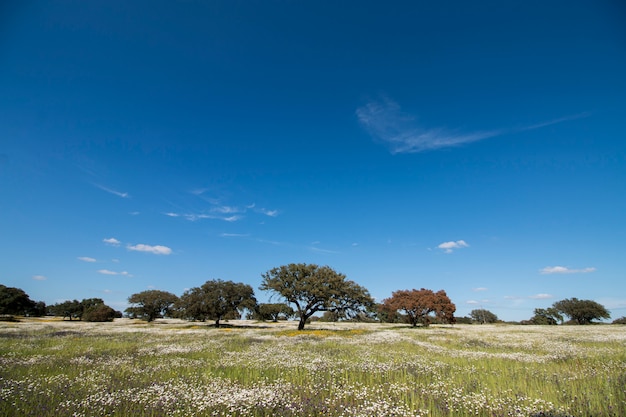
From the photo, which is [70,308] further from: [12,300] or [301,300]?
[301,300]

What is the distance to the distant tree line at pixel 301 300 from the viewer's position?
42000 millimetres

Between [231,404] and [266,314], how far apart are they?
108 metres

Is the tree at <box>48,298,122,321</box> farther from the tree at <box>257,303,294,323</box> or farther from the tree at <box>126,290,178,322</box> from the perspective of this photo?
the tree at <box>257,303,294,323</box>

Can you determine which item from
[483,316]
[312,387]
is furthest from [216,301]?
[483,316]

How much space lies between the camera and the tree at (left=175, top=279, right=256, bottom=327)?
54.9m

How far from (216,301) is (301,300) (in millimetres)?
22038

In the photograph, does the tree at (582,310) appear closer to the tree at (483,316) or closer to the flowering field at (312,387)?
the tree at (483,316)

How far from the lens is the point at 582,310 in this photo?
81.4m

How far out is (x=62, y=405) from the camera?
7656 millimetres

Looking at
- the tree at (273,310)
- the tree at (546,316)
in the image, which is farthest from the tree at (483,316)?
the tree at (273,310)

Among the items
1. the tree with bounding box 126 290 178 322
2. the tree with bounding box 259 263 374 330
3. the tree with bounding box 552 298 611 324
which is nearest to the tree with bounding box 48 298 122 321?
the tree with bounding box 126 290 178 322

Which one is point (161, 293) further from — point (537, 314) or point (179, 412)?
point (537, 314)

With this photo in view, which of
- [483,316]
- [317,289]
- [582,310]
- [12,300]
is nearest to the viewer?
[317,289]

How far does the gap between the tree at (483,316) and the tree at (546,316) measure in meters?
25.7
